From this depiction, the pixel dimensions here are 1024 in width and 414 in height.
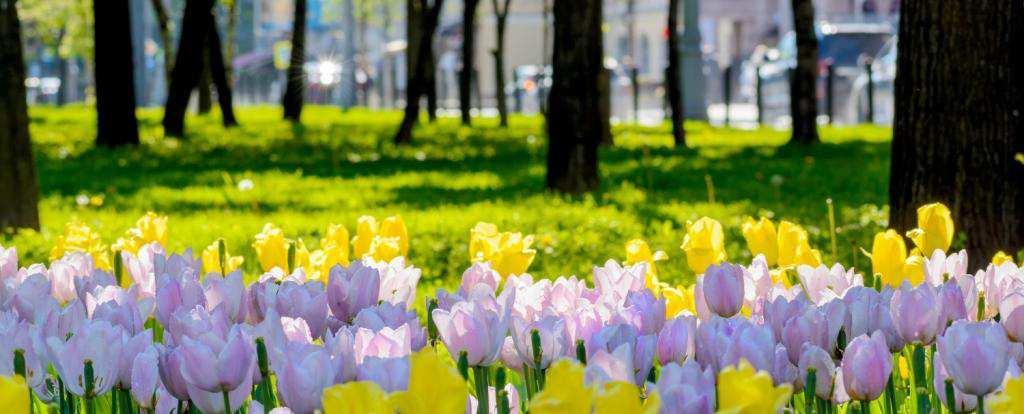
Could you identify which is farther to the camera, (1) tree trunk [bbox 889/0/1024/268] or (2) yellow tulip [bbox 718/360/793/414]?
(1) tree trunk [bbox 889/0/1024/268]

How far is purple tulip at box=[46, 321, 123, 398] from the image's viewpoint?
2557mm

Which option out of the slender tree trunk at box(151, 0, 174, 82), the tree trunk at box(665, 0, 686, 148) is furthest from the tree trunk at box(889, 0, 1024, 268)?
the slender tree trunk at box(151, 0, 174, 82)

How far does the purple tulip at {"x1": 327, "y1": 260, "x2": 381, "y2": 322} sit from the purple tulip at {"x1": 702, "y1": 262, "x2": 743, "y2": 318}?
53 centimetres

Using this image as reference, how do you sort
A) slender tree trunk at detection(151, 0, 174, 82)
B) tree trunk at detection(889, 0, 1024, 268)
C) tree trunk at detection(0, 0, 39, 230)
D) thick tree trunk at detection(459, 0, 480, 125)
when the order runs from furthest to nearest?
1. slender tree trunk at detection(151, 0, 174, 82)
2. thick tree trunk at detection(459, 0, 480, 125)
3. tree trunk at detection(0, 0, 39, 230)
4. tree trunk at detection(889, 0, 1024, 268)

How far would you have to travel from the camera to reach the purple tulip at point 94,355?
2557mm

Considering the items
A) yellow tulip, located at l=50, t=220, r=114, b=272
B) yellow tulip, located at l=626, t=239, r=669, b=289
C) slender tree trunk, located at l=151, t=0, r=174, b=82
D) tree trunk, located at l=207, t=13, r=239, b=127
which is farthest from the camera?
slender tree trunk, located at l=151, t=0, r=174, b=82

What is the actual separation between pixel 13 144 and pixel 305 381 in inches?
262

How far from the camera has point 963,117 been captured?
6.39 m

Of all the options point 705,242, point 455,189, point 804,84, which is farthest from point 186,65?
point 705,242

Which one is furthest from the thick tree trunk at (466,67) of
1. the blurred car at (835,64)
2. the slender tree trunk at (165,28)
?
the blurred car at (835,64)

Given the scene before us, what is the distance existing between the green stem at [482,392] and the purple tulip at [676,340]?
260 millimetres

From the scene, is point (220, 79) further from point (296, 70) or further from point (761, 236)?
point (761, 236)

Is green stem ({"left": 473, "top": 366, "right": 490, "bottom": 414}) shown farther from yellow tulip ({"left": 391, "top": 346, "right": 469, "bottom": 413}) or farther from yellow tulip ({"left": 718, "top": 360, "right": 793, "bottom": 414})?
yellow tulip ({"left": 718, "top": 360, "right": 793, "bottom": 414})

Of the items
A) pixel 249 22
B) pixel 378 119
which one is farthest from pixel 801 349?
pixel 249 22
